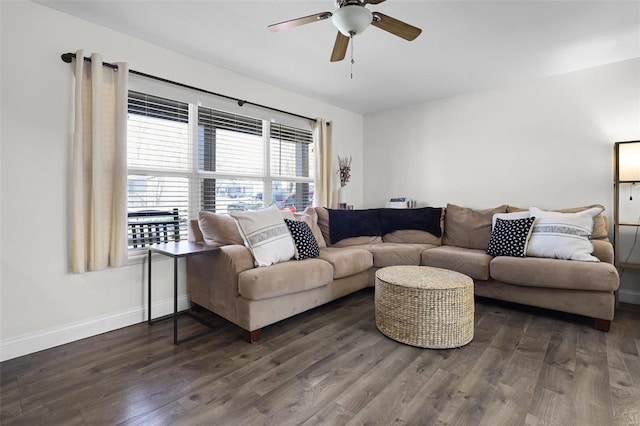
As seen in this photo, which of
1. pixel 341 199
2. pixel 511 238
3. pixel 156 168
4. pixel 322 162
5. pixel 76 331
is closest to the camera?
pixel 76 331

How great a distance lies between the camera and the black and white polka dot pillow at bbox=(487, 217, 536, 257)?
2.90m

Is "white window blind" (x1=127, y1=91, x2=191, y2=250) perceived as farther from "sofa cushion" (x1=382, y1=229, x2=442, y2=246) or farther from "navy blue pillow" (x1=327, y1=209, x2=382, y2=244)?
"sofa cushion" (x1=382, y1=229, x2=442, y2=246)

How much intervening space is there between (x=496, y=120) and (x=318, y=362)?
11.7 ft

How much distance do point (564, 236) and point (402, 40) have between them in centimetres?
222

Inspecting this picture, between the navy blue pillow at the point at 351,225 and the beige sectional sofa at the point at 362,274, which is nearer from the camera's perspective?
the beige sectional sofa at the point at 362,274

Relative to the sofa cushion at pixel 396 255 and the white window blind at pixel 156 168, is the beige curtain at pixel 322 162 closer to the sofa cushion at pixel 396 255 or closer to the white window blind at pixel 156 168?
the sofa cushion at pixel 396 255

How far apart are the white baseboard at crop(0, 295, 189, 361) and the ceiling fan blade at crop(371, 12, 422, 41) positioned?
2.77 metres

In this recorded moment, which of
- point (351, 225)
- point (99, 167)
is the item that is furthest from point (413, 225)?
point (99, 167)

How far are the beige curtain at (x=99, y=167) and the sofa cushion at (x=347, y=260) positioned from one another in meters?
1.75

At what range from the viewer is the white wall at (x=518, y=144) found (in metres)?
3.19

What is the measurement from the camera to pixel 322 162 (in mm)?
4301

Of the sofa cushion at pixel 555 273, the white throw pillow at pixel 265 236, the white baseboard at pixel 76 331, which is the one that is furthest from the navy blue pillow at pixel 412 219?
the white baseboard at pixel 76 331

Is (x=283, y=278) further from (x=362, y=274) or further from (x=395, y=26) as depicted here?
(x=395, y=26)

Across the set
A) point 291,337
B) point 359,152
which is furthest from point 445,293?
point 359,152
